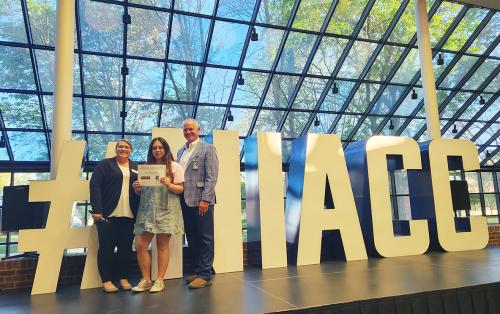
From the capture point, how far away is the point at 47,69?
21.0 ft

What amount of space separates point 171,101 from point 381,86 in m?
4.90

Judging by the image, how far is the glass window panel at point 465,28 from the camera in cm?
736

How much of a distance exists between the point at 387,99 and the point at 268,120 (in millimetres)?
3044

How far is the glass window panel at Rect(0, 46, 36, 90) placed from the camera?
6082 mm

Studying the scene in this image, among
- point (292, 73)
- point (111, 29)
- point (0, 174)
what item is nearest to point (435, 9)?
point (292, 73)

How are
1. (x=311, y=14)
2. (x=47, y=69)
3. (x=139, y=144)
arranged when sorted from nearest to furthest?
(x=47, y=69) < (x=311, y=14) < (x=139, y=144)

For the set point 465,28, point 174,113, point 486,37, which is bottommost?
point 174,113

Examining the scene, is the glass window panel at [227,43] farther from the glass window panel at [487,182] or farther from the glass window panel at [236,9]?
the glass window panel at [487,182]

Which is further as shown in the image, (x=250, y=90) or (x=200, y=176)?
(x=250, y=90)

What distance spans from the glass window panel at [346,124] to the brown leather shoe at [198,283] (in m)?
6.87

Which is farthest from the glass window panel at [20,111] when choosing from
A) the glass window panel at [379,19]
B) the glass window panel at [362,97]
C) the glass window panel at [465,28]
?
the glass window panel at [465,28]

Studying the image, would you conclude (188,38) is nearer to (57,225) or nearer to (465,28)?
(57,225)

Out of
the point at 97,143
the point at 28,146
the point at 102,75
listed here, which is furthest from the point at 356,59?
the point at 28,146

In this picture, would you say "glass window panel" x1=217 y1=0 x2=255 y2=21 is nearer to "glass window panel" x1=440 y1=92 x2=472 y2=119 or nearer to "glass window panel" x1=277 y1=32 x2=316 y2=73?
"glass window panel" x1=277 y1=32 x2=316 y2=73
